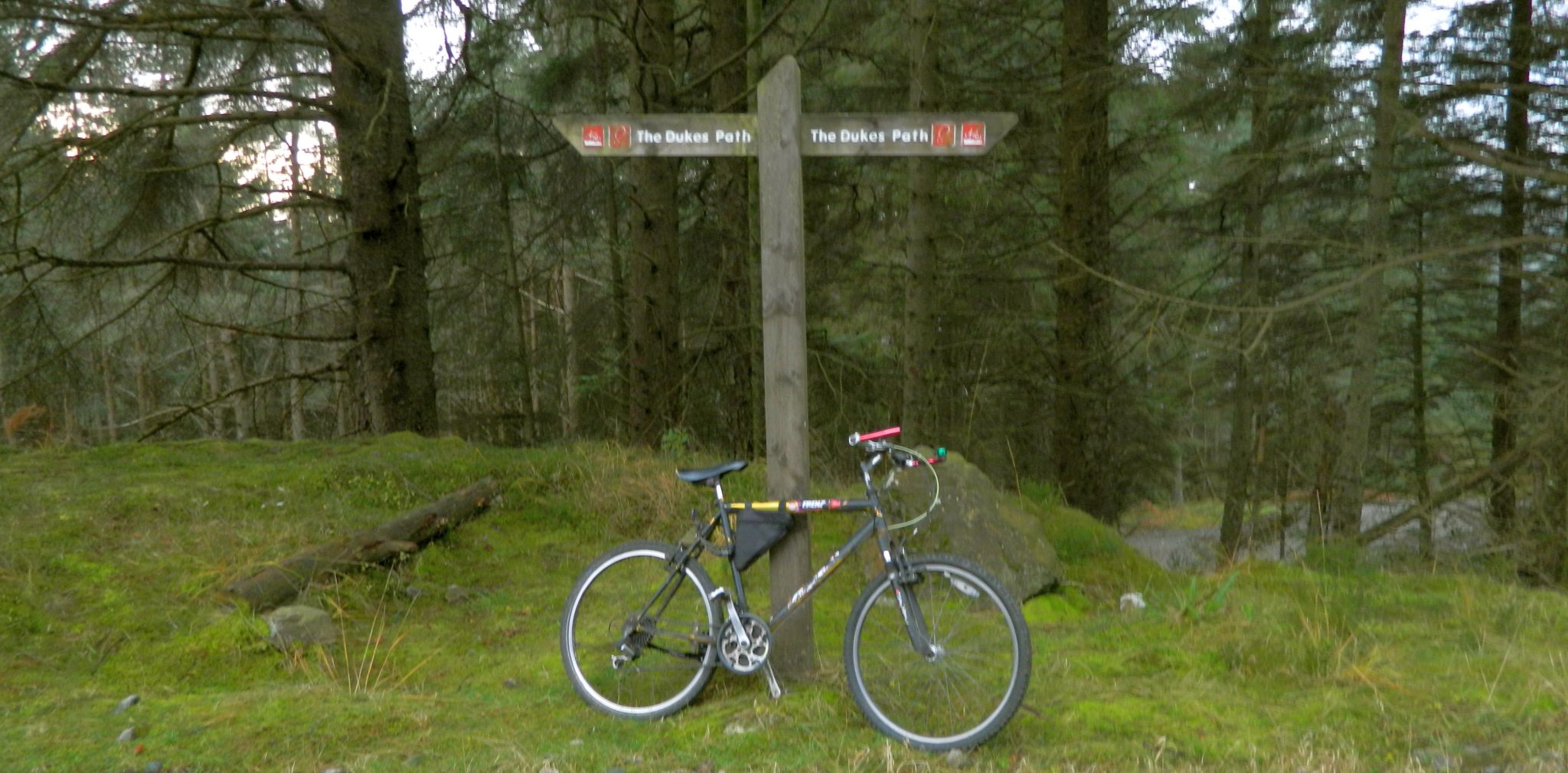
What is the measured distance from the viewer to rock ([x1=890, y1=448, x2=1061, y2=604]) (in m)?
6.49

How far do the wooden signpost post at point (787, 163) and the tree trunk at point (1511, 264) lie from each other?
21.2 feet

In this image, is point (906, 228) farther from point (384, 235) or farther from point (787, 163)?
point (787, 163)

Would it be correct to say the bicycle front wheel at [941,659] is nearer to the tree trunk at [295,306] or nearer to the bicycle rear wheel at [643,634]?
the bicycle rear wheel at [643,634]

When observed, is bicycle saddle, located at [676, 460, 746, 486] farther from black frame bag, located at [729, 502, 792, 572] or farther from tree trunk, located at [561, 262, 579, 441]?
tree trunk, located at [561, 262, 579, 441]

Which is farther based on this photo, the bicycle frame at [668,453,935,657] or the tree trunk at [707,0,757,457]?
the tree trunk at [707,0,757,457]

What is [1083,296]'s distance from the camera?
12.2 meters

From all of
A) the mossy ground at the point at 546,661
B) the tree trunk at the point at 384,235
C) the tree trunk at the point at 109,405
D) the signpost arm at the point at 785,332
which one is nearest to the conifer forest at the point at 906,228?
the tree trunk at the point at 384,235

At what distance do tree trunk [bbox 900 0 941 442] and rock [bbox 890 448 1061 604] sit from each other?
127 inches

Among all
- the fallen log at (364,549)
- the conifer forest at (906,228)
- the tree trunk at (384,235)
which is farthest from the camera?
the tree trunk at (384,235)

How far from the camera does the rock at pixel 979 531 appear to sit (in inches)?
256

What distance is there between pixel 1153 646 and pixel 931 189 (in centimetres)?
572

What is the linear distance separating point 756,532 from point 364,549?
107 inches

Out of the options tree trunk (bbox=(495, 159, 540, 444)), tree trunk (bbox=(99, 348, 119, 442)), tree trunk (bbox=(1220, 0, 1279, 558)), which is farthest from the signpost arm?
tree trunk (bbox=(99, 348, 119, 442))

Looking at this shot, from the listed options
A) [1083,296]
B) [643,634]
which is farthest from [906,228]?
[643,634]
